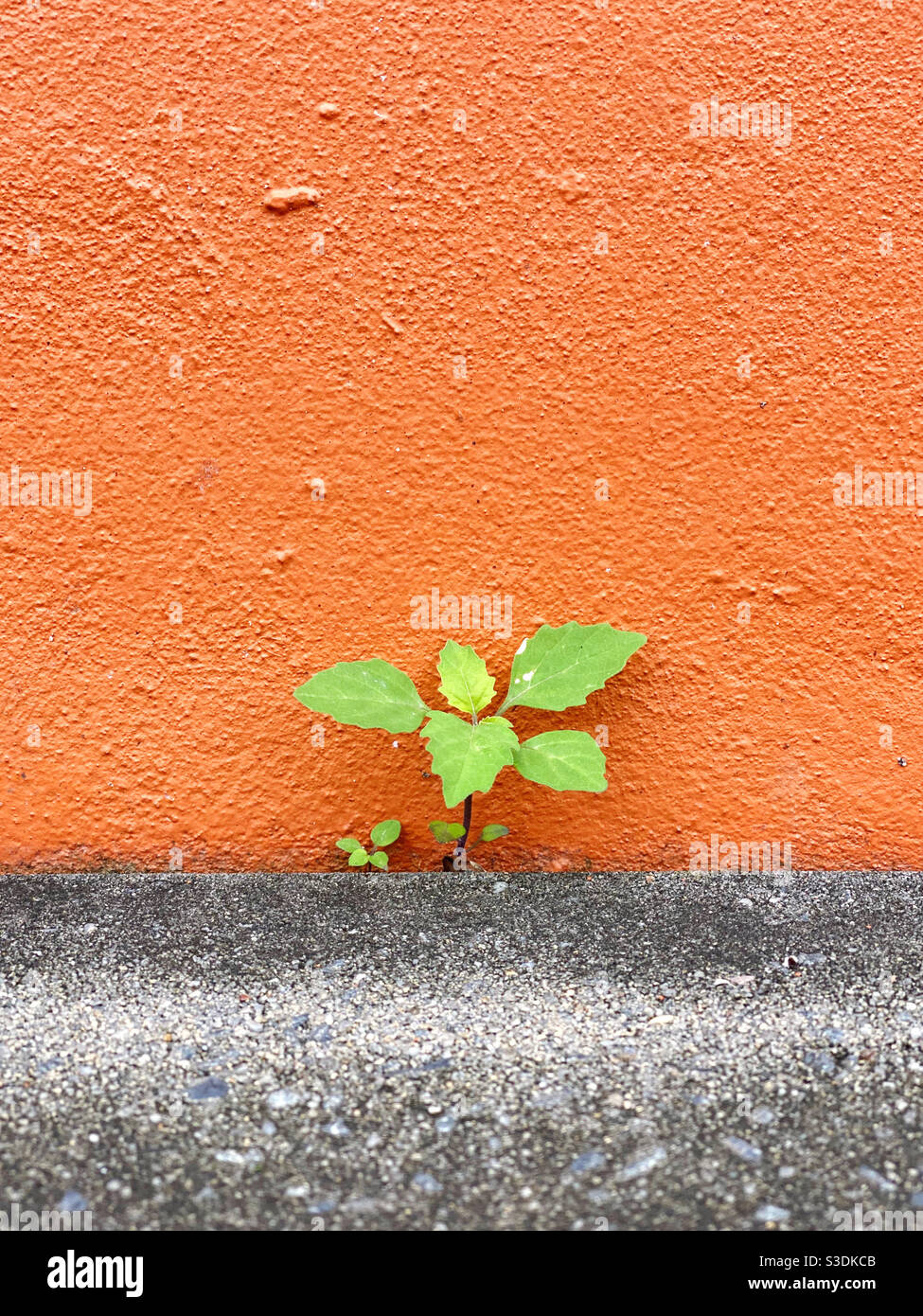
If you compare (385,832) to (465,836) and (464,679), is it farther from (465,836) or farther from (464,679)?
(464,679)

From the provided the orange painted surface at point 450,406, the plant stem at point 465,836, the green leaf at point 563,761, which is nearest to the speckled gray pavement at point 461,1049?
the plant stem at point 465,836

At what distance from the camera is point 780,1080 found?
4.83ft

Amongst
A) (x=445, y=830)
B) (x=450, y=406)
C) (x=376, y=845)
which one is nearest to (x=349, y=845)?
(x=376, y=845)

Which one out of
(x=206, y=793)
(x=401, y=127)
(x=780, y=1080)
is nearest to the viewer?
(x=780, y=1080)

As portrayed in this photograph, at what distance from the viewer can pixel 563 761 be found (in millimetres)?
1839

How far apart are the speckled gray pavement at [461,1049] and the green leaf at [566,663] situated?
392mm

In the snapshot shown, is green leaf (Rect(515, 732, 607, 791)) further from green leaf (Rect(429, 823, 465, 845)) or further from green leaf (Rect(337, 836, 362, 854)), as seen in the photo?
green leaf (Rect(337, 836, 362, 854))

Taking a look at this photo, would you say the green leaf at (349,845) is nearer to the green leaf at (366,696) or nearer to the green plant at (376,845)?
the green plant at (376,845)

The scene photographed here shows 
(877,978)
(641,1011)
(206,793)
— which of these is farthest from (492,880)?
(877,978)

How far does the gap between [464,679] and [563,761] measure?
0.78ft

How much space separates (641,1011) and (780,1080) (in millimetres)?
235

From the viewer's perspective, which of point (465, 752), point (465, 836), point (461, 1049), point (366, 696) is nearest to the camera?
point (461, 1049)

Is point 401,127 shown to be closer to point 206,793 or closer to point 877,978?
point 206,793

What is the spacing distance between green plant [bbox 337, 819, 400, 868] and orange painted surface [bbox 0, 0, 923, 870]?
0.04m
